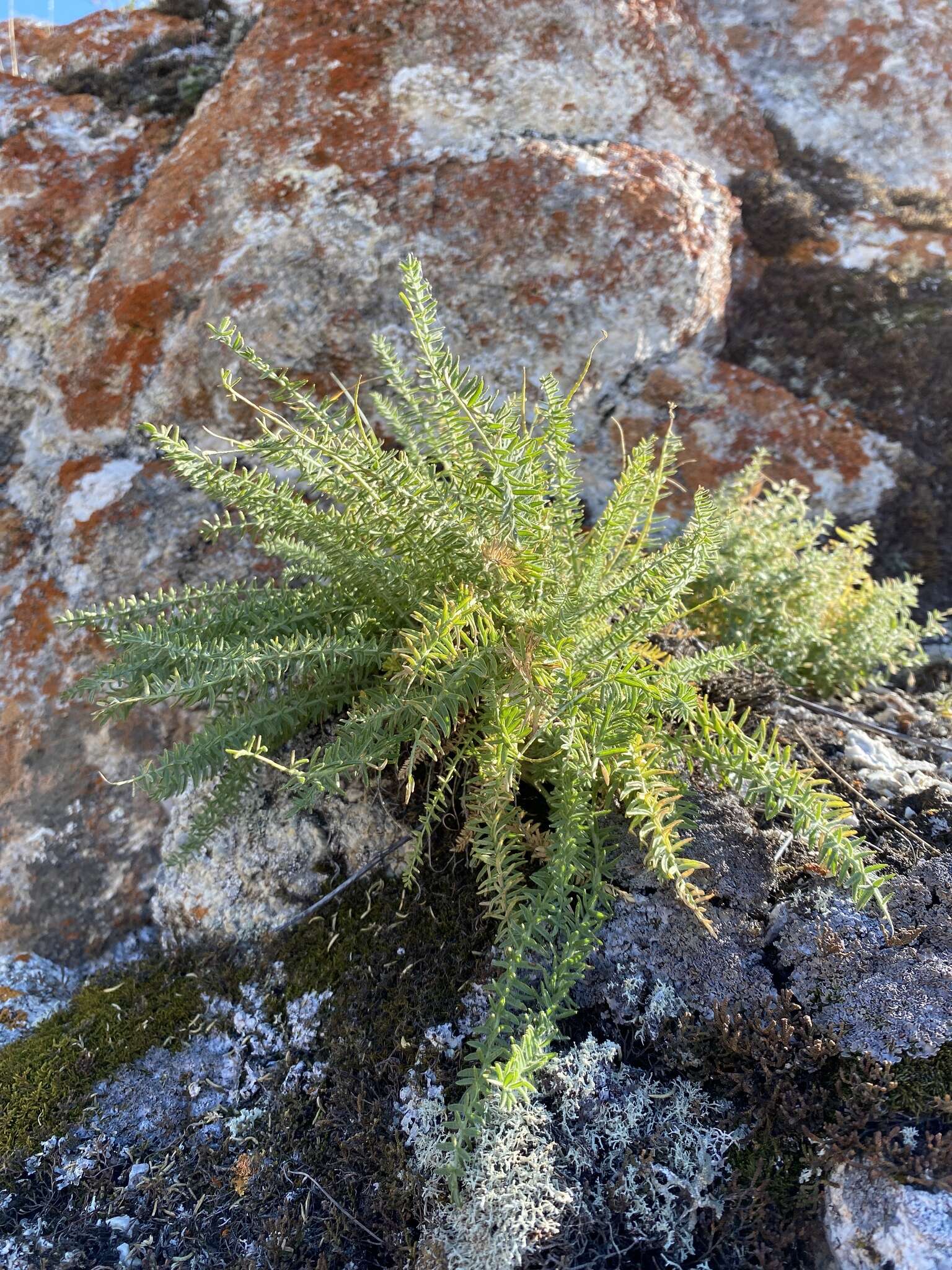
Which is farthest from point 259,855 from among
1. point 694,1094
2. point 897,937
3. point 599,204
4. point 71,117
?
point 71,117

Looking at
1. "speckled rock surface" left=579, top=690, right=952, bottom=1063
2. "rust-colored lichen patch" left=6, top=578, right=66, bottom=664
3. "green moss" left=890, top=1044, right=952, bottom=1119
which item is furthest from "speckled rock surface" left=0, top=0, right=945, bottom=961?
"green moss" left=890, top=1044, right=952, bottom=1119

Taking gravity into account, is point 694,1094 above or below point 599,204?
below

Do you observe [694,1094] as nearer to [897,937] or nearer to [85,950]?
[897,937]

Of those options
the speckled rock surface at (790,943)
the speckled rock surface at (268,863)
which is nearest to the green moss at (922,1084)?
the speckled rock surface at (790,943)

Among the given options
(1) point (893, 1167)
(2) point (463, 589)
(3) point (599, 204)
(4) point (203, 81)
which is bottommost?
(1) point (893, 1167)

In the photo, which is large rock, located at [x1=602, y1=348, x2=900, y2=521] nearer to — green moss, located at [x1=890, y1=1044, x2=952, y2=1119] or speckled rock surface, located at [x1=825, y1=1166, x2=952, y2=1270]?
green moss, located at [x1=890, y1=1044, x2=952, y2=1119]

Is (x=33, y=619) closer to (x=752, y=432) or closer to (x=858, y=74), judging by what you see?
(x=752, y=432)

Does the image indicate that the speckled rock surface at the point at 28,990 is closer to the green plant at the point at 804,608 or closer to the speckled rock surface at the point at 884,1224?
the speckled rock surface at the point at 884,1224
